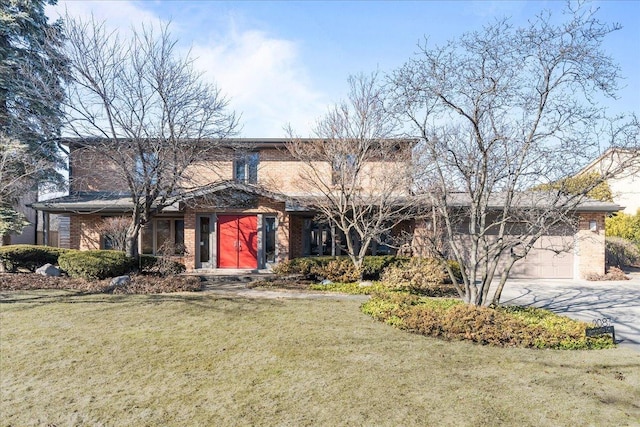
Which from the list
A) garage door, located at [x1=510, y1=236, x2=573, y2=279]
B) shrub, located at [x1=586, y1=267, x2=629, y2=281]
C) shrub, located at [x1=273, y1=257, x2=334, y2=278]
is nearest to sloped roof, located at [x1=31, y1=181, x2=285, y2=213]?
shrub, located at [x1=273, y1=257, x2=334, y2=278]

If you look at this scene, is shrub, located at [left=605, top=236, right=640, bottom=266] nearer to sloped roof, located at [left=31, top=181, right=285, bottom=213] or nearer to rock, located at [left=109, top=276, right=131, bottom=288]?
sloped roof, located at [left=31, top=181, right=285, bottom=213]

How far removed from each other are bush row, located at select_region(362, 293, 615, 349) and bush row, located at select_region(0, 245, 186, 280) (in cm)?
877

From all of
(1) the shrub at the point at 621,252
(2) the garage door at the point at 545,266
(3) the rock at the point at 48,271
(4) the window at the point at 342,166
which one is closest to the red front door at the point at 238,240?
(4) the window at the point at 342,166

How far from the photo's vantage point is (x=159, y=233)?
17.5 metres

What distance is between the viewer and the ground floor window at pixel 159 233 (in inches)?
687

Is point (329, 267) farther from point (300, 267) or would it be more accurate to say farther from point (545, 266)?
point (545, 266)

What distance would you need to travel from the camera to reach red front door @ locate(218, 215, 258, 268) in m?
16.6

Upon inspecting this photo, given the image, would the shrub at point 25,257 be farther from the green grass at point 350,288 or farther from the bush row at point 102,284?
the green grass at point 350,288

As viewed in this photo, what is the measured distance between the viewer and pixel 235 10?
1026cm

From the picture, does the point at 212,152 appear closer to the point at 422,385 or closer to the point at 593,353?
the point at 422,385

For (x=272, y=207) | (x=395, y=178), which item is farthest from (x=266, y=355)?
(x=272, y=207)

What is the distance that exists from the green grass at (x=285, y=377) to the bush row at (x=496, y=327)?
0.27 m

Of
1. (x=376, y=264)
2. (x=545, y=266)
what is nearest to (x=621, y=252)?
(x=545, y=266)

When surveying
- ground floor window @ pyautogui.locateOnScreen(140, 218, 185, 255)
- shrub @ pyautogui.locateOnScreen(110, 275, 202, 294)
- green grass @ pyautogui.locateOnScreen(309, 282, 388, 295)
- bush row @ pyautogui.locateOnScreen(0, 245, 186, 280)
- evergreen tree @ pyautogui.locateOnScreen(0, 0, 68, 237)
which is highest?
evergreen tree @ pyautogui.locateOnScreen(0, 0, 68, 237)
